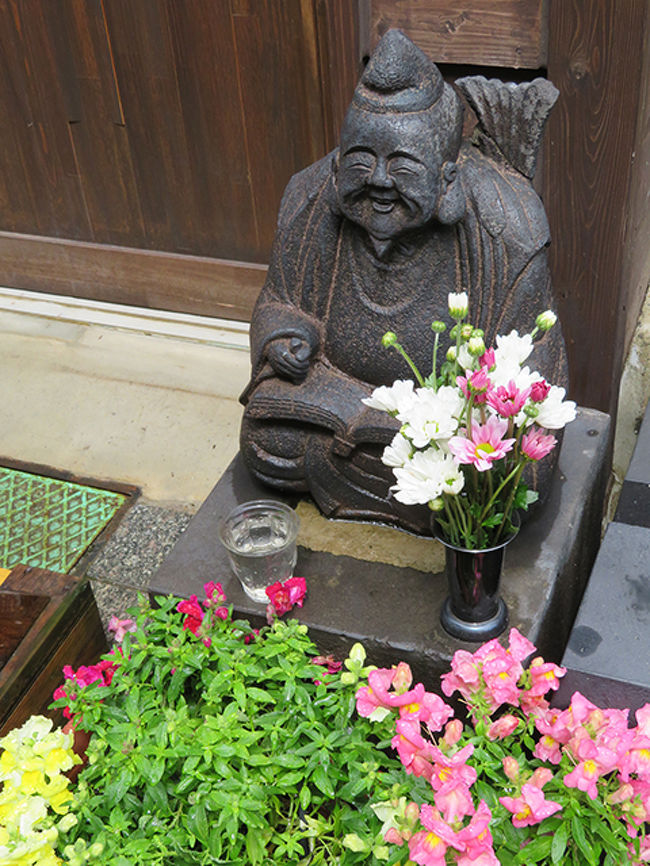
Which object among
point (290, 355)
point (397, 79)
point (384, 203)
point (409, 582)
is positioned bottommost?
point (409, 582)

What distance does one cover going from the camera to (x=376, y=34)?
2.76 metres

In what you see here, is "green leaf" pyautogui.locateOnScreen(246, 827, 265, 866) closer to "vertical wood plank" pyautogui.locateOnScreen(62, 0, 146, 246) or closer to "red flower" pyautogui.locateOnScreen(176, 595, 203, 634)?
"red flower" pyautogui.locateOnScreen(176, 595, 203, 634)

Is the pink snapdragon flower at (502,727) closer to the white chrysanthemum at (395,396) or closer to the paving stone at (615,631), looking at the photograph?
the paving stone at (615,631)

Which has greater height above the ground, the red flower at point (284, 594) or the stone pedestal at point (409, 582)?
the red flower at point (284, 594)

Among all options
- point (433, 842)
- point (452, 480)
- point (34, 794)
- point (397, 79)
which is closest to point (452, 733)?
point (433, 842)

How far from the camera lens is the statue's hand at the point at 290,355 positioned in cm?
224

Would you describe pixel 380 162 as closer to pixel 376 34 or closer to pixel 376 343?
pixel 376 343

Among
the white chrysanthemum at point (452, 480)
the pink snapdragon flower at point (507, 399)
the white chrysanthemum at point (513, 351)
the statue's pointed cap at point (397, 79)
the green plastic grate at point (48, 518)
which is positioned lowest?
the green plastic grate at point (48, 518)

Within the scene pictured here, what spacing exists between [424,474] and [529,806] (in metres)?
0.54

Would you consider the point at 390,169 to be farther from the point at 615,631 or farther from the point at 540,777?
the point at 540,777

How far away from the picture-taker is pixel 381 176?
1.94 m

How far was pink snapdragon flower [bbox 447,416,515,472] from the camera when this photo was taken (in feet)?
5.02

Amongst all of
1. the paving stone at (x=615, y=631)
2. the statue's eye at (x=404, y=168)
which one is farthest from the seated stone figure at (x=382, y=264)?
the paving stone at (x=615, y=631)

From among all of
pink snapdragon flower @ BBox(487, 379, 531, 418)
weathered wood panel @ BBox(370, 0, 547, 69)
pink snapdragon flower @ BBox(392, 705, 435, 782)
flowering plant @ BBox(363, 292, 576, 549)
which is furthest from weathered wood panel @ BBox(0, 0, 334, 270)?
pink snapdragon flower @ BBox(392, 705, 435, 782)
